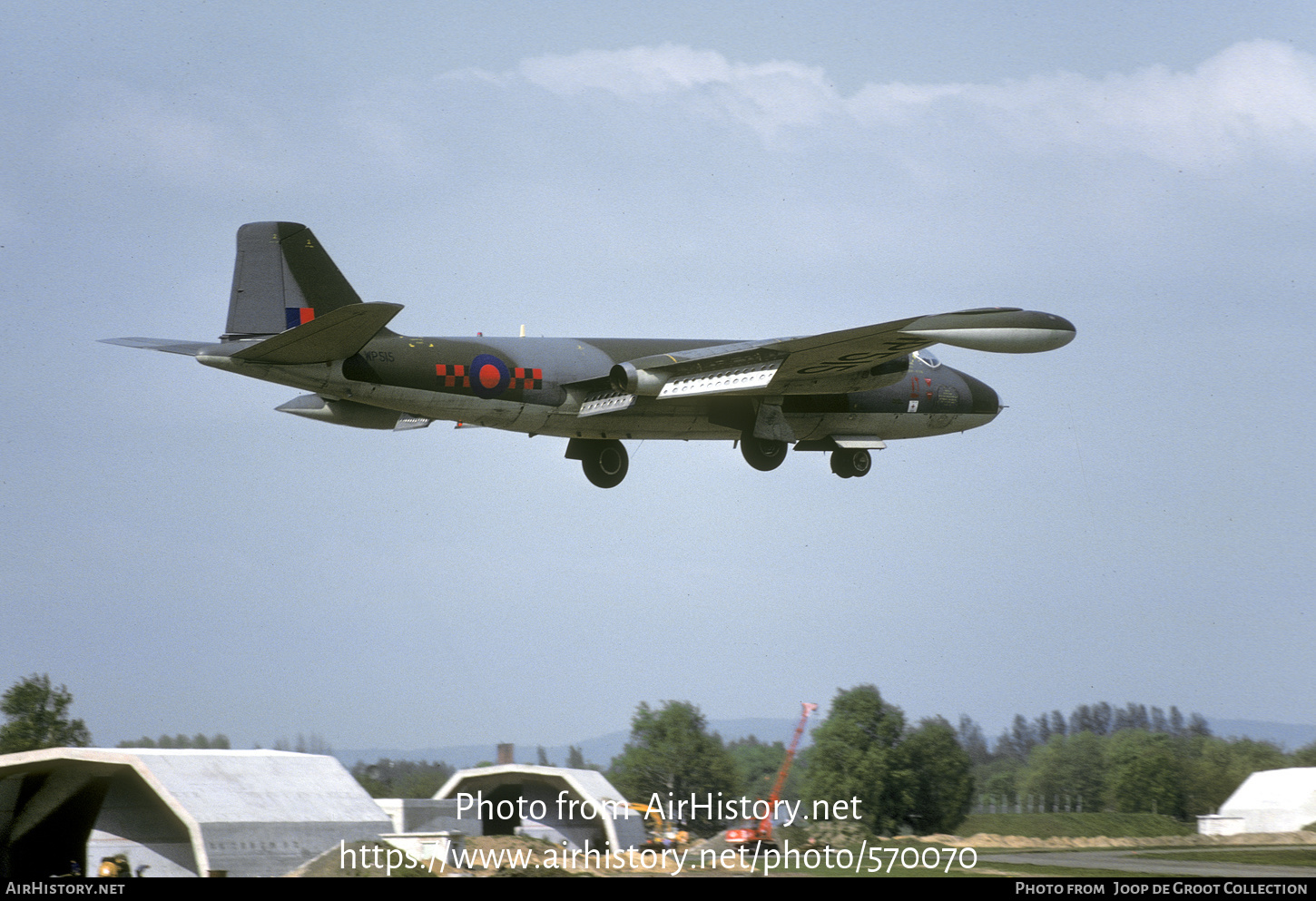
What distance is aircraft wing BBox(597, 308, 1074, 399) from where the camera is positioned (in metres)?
29.2

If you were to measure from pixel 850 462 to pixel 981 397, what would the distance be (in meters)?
4.61

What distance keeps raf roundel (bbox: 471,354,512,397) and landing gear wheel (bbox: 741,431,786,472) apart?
757 centimetres

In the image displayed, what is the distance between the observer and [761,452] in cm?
3553

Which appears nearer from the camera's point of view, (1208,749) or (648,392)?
(648,392)

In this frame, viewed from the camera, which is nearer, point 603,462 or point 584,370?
point 584,370

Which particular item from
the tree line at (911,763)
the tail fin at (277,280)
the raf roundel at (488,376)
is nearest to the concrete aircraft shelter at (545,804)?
the tree line at (911,763)

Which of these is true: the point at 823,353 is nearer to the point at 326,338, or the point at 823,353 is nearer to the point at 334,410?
the point at 326,338

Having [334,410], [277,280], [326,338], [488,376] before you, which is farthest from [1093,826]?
[277,280]

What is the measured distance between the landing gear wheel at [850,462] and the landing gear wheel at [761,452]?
2.09 meters

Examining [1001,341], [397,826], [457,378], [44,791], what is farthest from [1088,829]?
[44,791]
